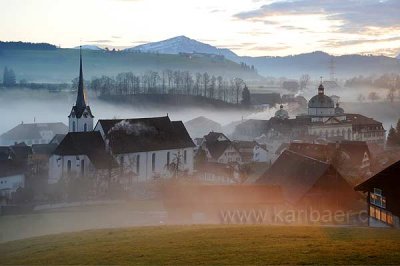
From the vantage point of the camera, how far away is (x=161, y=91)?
197m

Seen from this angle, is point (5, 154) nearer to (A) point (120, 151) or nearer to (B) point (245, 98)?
(A) point (120, 151)

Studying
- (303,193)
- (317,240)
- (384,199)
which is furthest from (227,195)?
(317,240)

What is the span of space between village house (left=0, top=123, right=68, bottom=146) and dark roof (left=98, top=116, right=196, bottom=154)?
41.2m

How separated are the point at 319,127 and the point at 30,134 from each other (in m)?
57.3

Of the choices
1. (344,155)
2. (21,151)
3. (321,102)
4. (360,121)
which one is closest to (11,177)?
(21,151)

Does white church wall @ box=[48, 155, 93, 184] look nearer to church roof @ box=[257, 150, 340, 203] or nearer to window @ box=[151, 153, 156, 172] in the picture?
window @ box=[151, 153, 156, 172]

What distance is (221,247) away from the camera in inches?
888

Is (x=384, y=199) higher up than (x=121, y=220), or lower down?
higher up

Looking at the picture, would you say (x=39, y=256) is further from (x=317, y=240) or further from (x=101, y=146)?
(x=101, y=146)

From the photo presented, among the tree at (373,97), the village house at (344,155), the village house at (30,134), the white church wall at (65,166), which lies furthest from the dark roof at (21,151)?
the tree at (373,97)

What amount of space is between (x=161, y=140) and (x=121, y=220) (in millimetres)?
31508

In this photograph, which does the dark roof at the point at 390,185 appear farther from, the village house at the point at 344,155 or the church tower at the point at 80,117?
the church tower at the point at 80,117

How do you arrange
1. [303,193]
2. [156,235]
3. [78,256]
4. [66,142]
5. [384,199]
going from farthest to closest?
1. [66,142]
2. [303,193]
3. [384,199]
4. [156,235]
5. [78,256]

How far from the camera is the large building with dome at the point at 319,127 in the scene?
376ft
